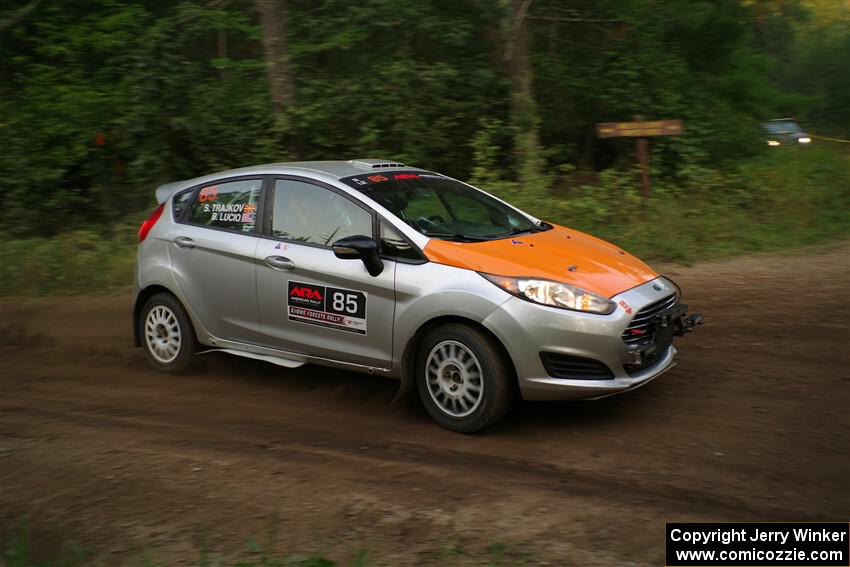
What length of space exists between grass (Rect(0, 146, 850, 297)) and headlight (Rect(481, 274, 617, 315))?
579cm

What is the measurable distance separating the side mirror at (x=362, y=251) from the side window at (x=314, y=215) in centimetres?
25

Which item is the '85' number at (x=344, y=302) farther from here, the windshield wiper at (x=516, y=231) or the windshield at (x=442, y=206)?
the windshield wiper at (x=516, y=231)

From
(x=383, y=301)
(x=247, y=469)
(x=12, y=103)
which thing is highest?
(x=12, y=103)

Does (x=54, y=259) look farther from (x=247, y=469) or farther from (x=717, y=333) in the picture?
(x=717, y=333)

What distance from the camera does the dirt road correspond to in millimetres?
4402

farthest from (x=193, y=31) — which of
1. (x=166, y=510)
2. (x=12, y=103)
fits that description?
(x=166, y=510)

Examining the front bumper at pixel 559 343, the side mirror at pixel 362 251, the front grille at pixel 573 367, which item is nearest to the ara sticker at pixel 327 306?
the side mirror at pixel 362 251

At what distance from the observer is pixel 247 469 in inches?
208

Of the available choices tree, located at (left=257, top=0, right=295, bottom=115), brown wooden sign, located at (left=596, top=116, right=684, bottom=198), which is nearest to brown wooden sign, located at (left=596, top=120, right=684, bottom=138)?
brown wooden sign, located at (left=596, top=116, right=684, bottom=198)

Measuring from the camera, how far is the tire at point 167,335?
725 centimetres

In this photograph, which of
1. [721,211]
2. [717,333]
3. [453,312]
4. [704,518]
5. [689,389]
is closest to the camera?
[704,518]

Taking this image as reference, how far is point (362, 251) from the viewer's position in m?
5.92

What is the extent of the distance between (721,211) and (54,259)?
9540 mm

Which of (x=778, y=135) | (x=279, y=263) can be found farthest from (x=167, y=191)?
(x=778, y=135)
